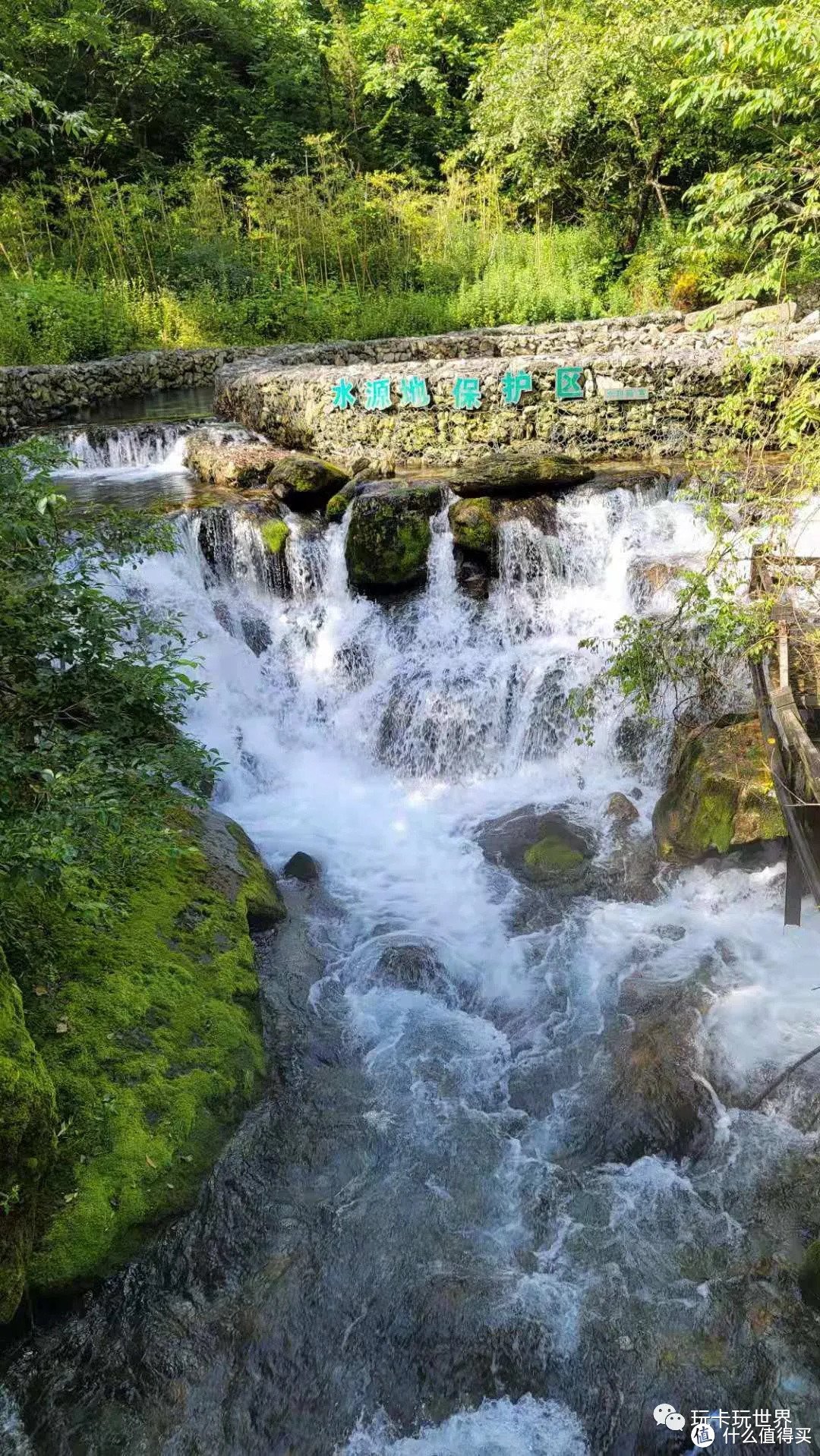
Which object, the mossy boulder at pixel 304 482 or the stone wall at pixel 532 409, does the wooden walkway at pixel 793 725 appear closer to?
the stone wall at pixel 532 409

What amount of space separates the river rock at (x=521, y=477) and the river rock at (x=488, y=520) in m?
0.23

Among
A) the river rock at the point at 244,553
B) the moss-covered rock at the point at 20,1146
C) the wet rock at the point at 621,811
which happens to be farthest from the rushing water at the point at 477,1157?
the river rock at the point at 244,553

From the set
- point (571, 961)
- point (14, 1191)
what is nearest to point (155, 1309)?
point (14, 1191)

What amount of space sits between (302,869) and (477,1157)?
279 centimetres

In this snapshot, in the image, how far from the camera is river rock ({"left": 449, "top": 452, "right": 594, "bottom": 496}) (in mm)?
9016

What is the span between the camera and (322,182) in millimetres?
18531

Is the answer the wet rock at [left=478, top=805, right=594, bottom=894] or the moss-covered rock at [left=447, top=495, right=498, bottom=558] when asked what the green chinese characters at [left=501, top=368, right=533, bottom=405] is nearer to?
the moss-covered rock at [left=447, top=495, right=498, bottom=558]

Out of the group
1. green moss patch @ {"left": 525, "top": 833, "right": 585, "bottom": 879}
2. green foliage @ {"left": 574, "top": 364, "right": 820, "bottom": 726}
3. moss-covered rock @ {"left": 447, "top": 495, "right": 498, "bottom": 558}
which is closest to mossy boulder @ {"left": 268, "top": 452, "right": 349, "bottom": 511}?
moss-covered rock @ {"left": 447, "top": 495, "right": 498, "bottom": 558}

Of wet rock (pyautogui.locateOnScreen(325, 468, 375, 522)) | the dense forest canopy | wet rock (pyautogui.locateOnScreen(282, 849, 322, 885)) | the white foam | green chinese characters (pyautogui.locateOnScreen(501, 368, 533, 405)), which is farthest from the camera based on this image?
the dense forest canopy

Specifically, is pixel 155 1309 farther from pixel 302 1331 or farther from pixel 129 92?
pixel 129 92

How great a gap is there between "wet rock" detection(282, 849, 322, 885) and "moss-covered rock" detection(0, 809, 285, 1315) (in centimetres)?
123

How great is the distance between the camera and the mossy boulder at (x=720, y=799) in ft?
19.5

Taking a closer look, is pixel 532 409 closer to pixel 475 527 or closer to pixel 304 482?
pixel 475 527

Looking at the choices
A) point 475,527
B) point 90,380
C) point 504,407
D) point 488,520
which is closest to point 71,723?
point 475,527
